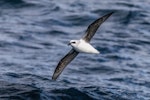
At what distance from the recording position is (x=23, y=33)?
1952 cm

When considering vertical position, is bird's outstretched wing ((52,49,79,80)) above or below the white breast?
below

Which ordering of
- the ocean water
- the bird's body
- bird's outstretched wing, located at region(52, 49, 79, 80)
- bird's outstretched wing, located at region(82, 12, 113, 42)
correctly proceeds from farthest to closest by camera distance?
the ocean water < bird's outstretched wing, located at region(52, 49, 79, 80) < the bird's body < bird's outstretched wing, located at region(82, 12, 113, 42)

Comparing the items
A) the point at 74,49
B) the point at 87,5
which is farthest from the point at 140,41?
the point at 74,49

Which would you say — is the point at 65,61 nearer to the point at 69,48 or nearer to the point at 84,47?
the point at 84,47

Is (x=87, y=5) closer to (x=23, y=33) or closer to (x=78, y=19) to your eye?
(x=78, y=19)

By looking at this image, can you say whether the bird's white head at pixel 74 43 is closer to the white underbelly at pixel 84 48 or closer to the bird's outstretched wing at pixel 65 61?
the white underbelly at pixel 84 48

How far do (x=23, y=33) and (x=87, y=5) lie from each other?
500cm

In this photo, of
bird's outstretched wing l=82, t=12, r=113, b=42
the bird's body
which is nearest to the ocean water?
the bird's body

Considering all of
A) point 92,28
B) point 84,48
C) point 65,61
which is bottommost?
point 65,61

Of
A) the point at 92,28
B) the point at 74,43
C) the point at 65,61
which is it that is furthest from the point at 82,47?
the point at 65,61

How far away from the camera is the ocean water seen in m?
14.4

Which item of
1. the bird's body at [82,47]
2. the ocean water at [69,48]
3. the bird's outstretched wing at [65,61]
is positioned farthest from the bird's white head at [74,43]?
the ocean water at [69,48]

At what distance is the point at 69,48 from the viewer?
18.6 metres

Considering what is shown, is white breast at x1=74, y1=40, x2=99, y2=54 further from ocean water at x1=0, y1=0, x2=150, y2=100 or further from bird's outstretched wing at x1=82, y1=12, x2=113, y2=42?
ocean water at x1=0, y1=0, x2=150, y2=100
